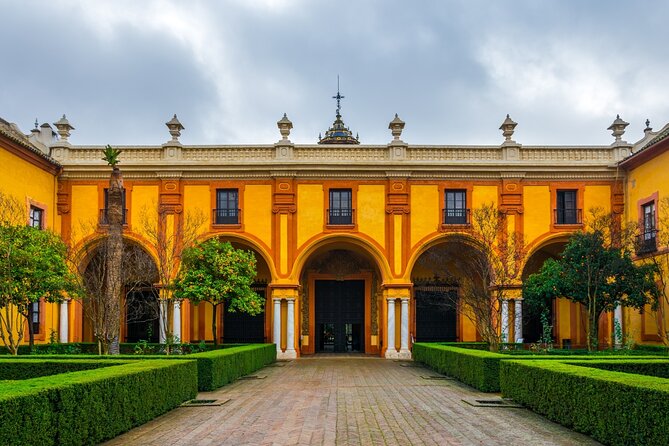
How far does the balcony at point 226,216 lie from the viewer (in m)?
28.8

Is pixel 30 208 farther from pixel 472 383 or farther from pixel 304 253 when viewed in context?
pixel 472 383

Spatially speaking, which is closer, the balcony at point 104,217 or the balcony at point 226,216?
the balcony at point 104,217

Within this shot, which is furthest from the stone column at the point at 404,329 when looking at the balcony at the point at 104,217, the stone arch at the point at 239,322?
the balcony at the point at 104,217

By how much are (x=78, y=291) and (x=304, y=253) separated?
990 centimetres

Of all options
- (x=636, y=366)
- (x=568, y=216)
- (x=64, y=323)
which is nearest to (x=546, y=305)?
(x=568, y=216)

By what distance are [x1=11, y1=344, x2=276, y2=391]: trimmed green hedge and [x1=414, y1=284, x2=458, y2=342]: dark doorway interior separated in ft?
35.9

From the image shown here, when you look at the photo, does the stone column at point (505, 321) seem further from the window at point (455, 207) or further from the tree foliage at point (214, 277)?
the tree foliage at point (214, 277)

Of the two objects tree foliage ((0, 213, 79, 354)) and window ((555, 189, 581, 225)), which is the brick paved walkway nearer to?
tree foliage ((0, 213, 79, 354))

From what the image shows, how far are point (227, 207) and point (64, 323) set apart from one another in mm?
8060

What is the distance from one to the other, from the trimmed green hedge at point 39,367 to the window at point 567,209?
68.9ft

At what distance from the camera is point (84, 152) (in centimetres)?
2903

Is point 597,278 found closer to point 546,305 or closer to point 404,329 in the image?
point 546,305

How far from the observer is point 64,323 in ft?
91.7

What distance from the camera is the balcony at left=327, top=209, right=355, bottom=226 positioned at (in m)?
28.8
